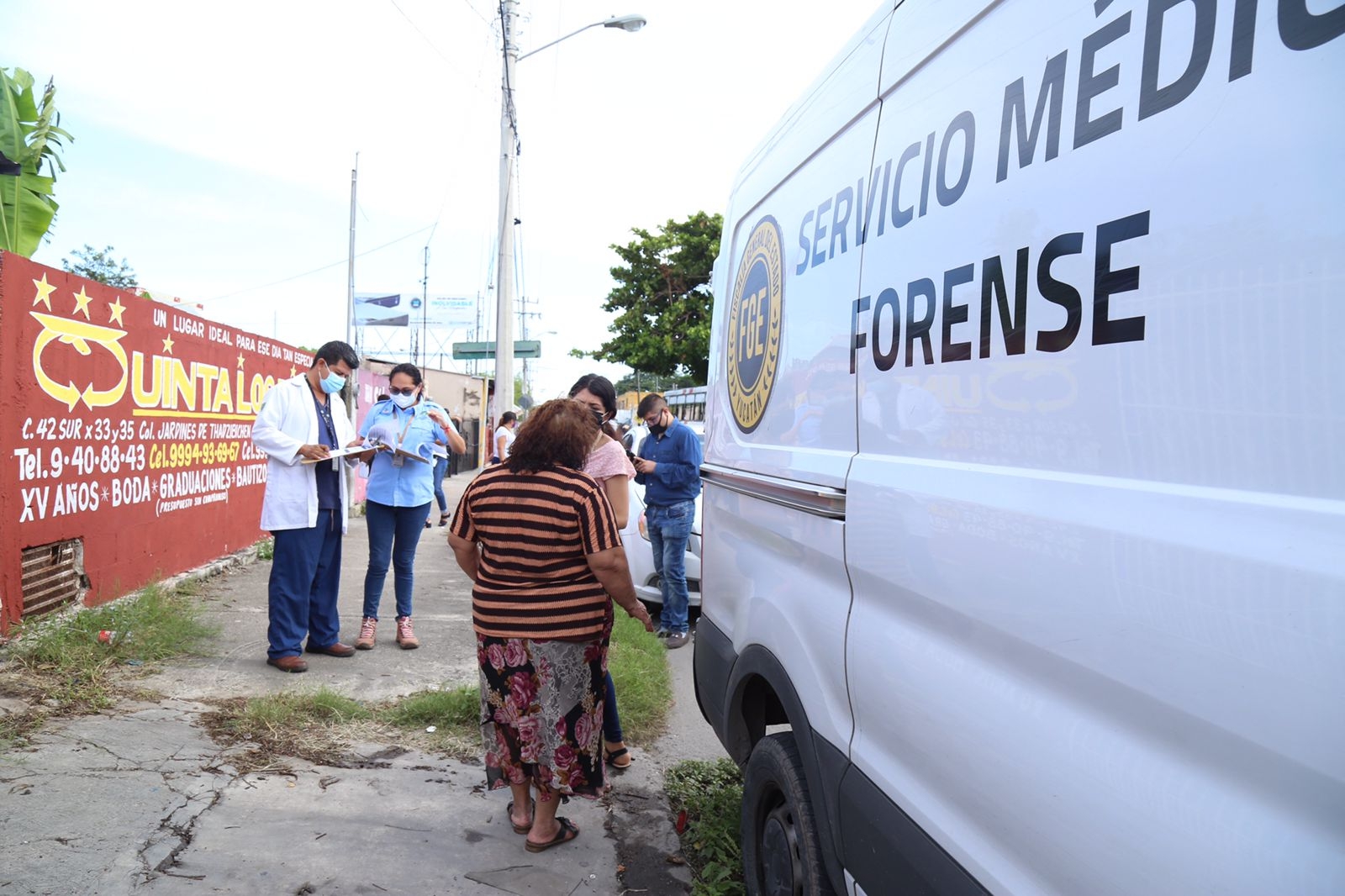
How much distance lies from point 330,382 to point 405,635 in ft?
5.34

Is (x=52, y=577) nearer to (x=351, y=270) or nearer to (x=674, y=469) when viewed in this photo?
(x=674, y=469)

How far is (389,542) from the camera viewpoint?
568 cm

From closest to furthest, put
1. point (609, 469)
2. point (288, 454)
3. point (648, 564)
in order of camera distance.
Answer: point (609, 469)
point (288, 454)
point (648, 564)

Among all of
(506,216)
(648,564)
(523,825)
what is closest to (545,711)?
(523,825)

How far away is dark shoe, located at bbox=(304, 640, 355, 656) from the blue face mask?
4.87 ft

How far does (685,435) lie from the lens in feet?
21.7

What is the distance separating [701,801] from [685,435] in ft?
10.6

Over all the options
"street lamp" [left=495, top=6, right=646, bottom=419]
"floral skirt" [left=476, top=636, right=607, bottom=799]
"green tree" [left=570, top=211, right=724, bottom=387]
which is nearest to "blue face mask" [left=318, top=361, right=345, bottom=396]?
"floral skirt" [left=476, top=636, right=607, bottom=799]

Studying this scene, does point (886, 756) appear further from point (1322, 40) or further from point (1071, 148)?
point (1322, 40)

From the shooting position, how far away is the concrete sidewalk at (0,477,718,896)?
2.94 metres

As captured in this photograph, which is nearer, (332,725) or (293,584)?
(332,725)

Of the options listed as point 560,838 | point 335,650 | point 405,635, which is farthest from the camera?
point 405,635

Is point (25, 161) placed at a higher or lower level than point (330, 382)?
higher

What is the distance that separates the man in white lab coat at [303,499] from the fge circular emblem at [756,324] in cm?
274
